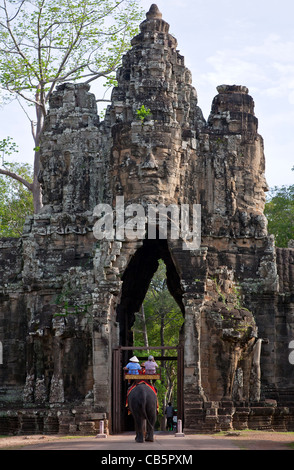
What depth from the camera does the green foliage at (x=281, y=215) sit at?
4162 cm

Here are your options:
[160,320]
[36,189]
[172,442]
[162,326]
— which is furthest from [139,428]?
[160,320]

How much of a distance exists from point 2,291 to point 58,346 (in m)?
3.83

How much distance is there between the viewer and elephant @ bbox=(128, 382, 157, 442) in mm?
20625

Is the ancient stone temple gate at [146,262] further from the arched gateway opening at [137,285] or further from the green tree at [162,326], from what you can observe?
the green tree at [162,326]

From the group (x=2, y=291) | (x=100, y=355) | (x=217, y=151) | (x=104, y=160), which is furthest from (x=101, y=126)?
(x=100, y=355)

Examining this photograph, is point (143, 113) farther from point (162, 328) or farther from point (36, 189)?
point (162, 328)

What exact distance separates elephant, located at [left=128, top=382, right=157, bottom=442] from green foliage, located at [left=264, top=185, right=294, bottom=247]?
21.6 meters

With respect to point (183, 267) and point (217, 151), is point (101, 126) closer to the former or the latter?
point (217, 151)

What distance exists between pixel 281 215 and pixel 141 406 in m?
23.4

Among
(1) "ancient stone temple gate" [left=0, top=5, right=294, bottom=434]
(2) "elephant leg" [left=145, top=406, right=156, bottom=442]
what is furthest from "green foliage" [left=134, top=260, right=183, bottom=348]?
(2) "elephant leg" [left=145, top=406, right=156, bottom=442]

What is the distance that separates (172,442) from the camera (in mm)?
21188

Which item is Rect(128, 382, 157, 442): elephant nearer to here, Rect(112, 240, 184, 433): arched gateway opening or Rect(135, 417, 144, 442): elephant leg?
Rect(135, 417, 144, 442): elephant leg

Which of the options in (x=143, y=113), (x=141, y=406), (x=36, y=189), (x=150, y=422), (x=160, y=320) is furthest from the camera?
(x=160, y=320)

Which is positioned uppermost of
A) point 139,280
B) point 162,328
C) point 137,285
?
point 139,280
